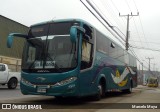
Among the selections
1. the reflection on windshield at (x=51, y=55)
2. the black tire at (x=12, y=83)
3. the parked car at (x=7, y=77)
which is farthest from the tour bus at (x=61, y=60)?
the black tire at (x=12, y=83)

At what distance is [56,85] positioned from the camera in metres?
10.8

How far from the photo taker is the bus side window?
460 inches

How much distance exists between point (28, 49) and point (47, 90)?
2.02 metres

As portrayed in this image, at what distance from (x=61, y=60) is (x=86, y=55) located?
141 cm

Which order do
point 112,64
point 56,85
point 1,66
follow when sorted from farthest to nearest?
point 1,66 < point 112,64 < point 56,85

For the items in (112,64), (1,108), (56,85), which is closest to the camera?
(1,108)

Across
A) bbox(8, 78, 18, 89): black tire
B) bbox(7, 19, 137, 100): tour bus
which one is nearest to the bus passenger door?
bbox(7, 19, 137, 100): tour bus

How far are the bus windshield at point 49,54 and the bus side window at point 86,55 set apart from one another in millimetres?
626

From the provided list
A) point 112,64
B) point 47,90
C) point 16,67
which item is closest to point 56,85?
point 47,90

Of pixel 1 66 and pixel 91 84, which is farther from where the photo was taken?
pixel 1 66

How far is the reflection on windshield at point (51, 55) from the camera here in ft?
36.1

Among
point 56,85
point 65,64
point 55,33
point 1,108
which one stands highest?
point 55,33

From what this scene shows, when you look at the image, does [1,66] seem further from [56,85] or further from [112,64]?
[56,85]

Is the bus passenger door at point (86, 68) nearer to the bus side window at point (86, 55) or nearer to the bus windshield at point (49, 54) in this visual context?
the bus side window at point (86, 55)
